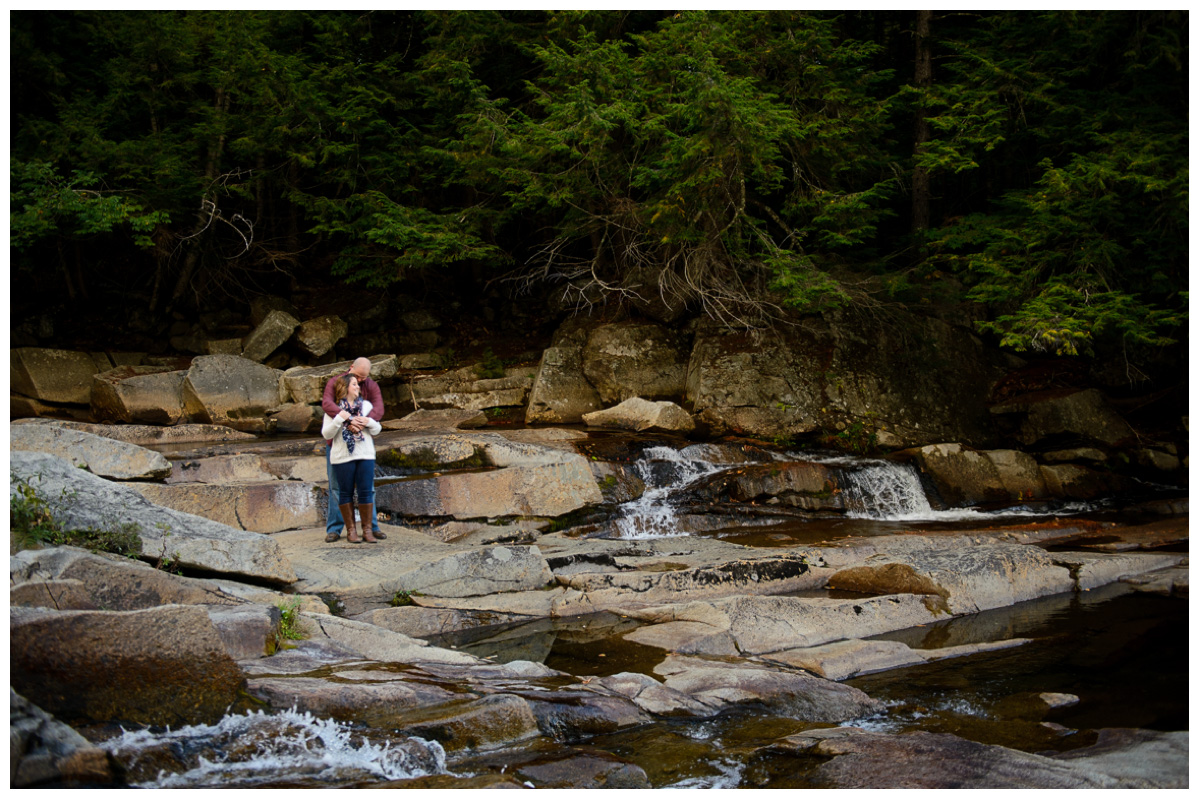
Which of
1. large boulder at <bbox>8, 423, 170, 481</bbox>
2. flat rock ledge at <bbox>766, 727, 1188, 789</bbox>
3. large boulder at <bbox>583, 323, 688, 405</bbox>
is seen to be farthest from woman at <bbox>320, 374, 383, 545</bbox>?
large boulder at <bbox>583, 323, 688, 405</bbox>

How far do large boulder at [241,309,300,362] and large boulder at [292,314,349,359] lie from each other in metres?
0.22

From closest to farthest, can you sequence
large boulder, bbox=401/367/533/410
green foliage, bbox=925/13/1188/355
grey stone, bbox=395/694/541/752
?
grey stone, bbox=395/694/541/752 < green foliage, bbox=925/13/1188/355 < large boulder, bbox=401/367/533/410

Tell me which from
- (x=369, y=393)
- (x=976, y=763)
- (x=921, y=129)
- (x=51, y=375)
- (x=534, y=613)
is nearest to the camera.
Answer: (x=976, y=763)

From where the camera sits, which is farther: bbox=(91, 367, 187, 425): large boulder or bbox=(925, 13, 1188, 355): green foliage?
bbox=(91, 367, 187, 425): large boulder

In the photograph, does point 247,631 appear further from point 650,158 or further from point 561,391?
point 561,391

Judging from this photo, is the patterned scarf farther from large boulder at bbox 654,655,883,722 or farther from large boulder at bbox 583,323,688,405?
large boulder at bbox 583,323,688,405

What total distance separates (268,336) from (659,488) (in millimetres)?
10816

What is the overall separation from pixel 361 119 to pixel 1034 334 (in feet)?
45.3

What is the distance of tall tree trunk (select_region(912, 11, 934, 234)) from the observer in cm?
1519

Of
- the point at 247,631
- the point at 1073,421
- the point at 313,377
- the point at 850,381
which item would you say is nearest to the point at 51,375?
the point at 313,377

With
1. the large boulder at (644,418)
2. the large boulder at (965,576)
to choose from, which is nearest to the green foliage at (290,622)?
the large boulder at (965,576)

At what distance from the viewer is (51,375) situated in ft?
52.2

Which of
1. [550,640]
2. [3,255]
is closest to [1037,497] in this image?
[550,640]

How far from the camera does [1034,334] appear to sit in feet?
38.5
